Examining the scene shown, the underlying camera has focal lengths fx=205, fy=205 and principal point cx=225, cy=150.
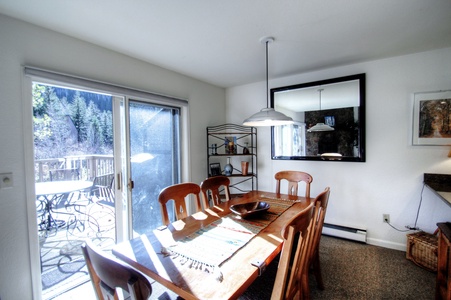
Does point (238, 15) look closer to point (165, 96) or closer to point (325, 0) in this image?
point (325, 0)

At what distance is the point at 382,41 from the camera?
2092mm

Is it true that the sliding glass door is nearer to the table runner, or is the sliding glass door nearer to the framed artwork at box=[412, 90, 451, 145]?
the table runner

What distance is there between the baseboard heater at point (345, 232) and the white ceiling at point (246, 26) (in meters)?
2.23

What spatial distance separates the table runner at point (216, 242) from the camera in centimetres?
108

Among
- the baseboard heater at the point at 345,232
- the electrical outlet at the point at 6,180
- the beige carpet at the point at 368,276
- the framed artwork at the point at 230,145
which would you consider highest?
the framed artwork at the point at 230,145

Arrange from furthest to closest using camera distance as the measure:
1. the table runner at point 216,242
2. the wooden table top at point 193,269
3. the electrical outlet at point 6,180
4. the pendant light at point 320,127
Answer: the pendant light at point 320,127
the electrical outlet at point 6,180
the table runner at point 216,242
the wooden table top at point 193,269

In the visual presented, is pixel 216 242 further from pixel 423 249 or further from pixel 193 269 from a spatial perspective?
pixel 423 249

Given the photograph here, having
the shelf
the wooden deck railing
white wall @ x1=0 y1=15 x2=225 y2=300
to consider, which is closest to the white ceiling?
white wall @ x1=0 y1=15 x2=225 y2=300

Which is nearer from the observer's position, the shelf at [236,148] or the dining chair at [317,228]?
the dining chair at [317,228]

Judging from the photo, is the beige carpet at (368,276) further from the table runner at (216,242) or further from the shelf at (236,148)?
the shelf at (236,148)

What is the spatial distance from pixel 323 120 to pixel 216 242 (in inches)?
93.9

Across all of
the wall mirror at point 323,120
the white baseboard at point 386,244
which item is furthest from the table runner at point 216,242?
the white baseboard at point 386,244

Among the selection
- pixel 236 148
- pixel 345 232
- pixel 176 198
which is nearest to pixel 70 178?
pixel 176 198

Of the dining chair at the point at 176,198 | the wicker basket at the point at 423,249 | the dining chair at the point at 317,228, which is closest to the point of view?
the dining chair at the point at 317,228
